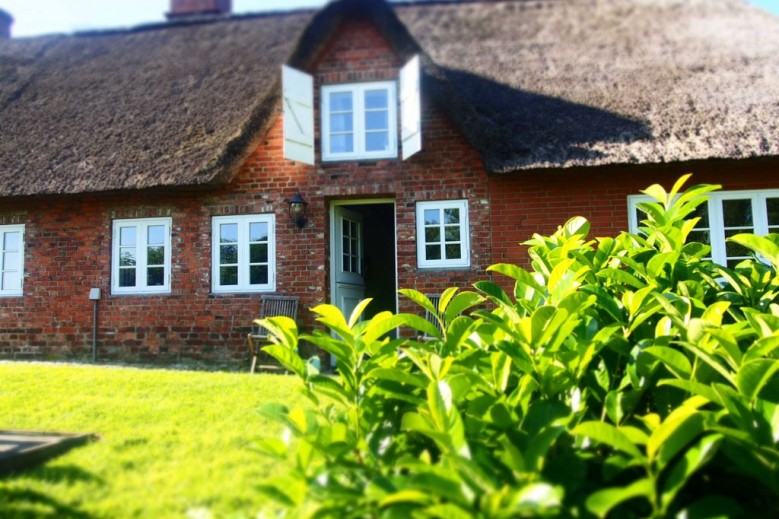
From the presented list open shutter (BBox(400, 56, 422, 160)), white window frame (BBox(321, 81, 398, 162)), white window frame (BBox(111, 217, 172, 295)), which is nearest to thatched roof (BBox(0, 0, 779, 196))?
open shutter (BBox(400, 56, 422, 160))

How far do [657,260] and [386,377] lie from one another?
0.90m

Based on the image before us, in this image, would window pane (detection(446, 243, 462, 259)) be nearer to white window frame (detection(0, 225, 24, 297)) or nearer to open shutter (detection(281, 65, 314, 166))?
open shutter (detection(281, 65, 314, 166))

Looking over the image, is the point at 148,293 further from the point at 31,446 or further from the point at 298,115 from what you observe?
the point at 31,446

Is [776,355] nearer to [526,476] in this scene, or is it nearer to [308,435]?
[526,476]

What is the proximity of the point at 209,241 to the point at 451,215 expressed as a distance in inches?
127

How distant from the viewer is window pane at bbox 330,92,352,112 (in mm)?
7738

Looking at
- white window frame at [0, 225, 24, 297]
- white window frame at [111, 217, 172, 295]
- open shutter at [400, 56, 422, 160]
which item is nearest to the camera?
open shutter at [400, 56, 422, 160]

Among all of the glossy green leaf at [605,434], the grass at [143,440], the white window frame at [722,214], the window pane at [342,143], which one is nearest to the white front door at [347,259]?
the window pane at [342,143]

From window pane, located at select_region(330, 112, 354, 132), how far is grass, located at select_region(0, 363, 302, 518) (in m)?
3.37

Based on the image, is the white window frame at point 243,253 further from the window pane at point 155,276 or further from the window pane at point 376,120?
the window pane at point 376,120

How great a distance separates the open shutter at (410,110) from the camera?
23.0ft

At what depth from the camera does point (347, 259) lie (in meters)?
8.34

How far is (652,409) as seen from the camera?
156 centimetres

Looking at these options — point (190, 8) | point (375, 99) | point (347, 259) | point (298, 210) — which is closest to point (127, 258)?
point (298, 210)
